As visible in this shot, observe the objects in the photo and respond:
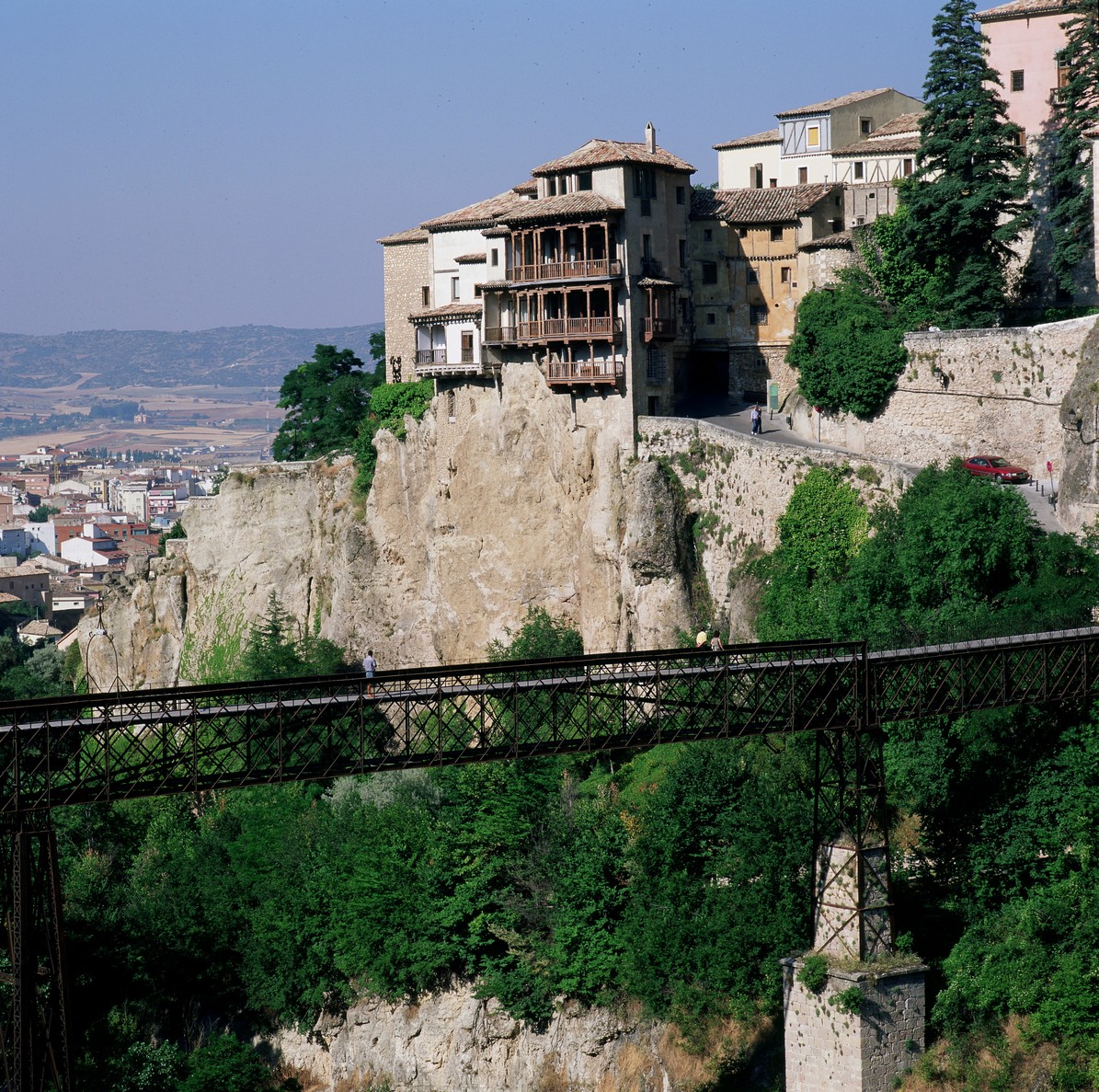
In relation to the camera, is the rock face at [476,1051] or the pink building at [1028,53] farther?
the pink building at [1028,53]

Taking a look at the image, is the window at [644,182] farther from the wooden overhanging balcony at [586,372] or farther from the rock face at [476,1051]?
the rock face at [476,1051]

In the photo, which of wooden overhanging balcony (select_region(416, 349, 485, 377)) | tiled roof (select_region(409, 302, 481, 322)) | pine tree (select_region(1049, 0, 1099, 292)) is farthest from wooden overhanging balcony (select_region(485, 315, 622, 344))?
pine tree (select_region(1049, 0, 1099, 292))

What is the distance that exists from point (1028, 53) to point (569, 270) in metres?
18.8

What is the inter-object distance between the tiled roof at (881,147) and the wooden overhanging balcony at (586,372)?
1301cm

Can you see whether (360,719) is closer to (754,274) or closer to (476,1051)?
(476,1051)

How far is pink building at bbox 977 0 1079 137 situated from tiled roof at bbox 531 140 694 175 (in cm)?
1245

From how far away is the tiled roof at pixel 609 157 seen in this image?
6078 centimetres

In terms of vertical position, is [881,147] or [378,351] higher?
[881,147]

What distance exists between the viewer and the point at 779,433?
60906 millimetres

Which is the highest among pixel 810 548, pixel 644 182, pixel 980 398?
pixel 644 182

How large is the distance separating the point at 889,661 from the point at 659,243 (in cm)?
2883

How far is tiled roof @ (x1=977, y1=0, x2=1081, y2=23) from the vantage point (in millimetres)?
65688

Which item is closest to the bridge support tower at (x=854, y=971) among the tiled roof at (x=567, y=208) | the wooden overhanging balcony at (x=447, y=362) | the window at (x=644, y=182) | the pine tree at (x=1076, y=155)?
the tiled roof at (x=567, y=208)


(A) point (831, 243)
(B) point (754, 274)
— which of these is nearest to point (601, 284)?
(B) point (754, 274)
